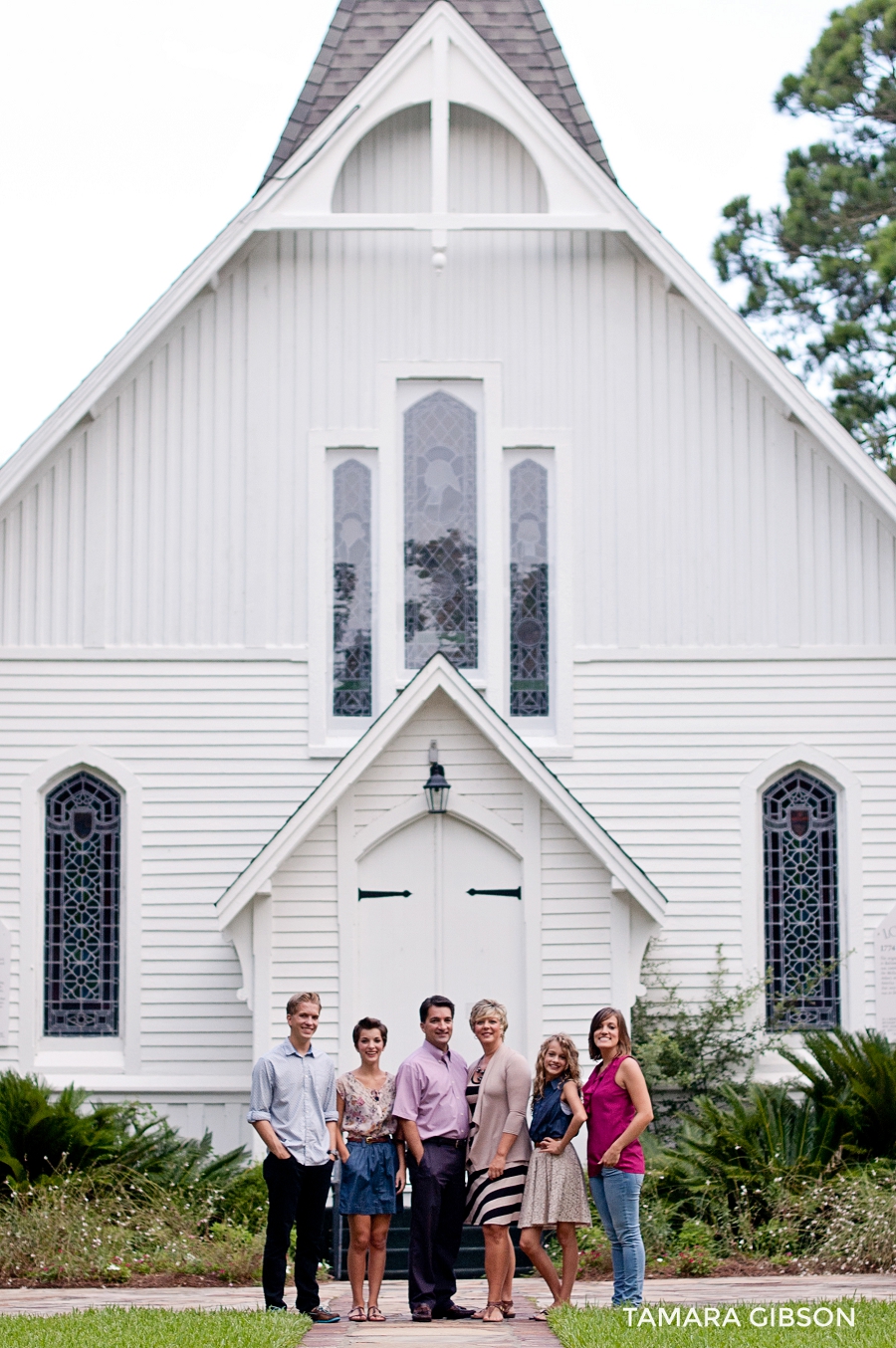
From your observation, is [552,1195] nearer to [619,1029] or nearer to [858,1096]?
[619,1029]

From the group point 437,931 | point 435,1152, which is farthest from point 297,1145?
point 437,931

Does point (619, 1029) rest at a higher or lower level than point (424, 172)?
lower

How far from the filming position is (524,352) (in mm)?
15234

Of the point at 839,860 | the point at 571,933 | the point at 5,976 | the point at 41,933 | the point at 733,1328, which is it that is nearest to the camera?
the point at 733,1328

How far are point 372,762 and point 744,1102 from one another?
3.97m

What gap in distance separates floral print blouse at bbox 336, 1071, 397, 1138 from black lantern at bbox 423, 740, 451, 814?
4405mm

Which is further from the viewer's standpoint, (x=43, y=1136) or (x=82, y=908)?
(x=82, y=908)

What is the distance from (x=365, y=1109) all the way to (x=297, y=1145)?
0.44 m

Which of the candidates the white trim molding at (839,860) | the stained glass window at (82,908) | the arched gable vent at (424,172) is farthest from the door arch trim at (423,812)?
the arched gable vent at (424,172)

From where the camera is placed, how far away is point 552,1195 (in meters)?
9.30

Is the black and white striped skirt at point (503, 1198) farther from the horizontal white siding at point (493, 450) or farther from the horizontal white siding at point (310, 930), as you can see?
the horizontal white siding at point (493, 450)

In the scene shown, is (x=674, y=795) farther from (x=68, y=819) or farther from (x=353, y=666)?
(x=68, y=819)

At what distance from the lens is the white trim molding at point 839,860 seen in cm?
1477

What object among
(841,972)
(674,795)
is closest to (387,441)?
(674,795)
